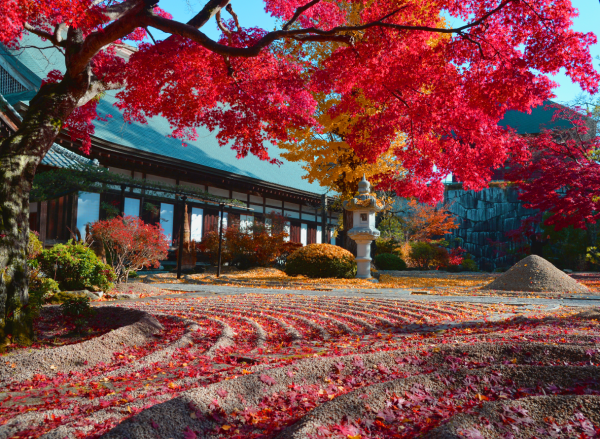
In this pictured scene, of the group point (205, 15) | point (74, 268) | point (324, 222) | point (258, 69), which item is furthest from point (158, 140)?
point (205, 15)

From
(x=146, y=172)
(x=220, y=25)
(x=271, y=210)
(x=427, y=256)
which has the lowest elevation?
(x=427, y=256)

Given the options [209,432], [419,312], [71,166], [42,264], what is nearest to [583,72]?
[419,312]

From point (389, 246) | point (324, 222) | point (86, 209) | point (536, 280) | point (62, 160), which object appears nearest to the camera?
point (536, 280)

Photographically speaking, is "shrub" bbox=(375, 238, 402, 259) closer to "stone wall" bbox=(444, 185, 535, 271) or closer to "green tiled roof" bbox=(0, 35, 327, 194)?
"green tiled roof" bbox=(0, 35, 327, 194)

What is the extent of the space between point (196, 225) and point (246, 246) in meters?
2.18

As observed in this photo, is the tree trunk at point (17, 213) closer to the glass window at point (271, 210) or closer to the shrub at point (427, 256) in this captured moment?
the glass window at point (271, 210)

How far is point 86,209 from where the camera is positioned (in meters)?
12.4

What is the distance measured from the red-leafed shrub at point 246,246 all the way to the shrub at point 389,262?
5225 mm

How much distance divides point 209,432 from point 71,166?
9.85 meters

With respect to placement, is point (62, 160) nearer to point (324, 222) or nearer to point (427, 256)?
point (324, 222)

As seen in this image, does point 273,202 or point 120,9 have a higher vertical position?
point 120,9

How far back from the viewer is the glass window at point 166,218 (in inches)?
571

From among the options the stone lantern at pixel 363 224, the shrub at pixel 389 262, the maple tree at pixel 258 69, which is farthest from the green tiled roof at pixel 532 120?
the maple tree at pixel 258 69

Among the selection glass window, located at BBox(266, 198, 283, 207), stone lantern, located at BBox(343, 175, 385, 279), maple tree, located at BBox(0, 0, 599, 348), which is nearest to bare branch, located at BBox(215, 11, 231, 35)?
maple tree, located at BBox(0, 0, 599, 348)
